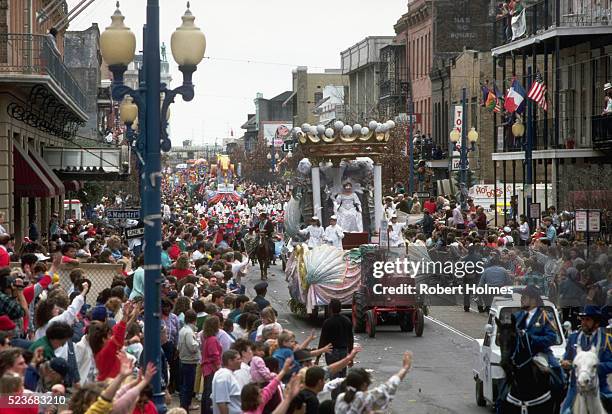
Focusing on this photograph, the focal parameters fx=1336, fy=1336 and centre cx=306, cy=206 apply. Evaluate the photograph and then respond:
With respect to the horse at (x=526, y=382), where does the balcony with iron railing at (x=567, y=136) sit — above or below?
above

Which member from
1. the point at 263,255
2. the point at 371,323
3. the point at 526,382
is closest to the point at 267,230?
the point at 263,255

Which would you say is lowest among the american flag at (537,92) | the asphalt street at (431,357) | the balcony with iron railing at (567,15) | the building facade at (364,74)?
the asphalt street at (431,357)

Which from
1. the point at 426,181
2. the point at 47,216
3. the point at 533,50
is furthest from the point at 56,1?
the point at 426,181

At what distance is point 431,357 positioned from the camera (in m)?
22.1

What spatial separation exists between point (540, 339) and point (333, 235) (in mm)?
13177

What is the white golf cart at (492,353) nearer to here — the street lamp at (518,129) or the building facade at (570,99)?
the building facade at (570,99)

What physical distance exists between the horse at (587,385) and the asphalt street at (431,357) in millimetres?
3172

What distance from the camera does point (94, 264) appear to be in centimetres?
2122

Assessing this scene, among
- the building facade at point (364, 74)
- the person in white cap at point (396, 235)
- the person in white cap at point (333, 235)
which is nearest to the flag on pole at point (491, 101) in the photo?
the person in white cap at point (396, 235)

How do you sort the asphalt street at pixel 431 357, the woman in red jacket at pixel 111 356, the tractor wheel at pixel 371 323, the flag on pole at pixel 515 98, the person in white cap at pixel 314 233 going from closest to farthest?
1. the woman in red jacket at pixel 111 356
2. the asphalt street at pixel 431 357
3. the tractor wheel at pixel 371 323
4. the person in white cap at pixel 314 233
5. the flag on pole at pixel 515 98

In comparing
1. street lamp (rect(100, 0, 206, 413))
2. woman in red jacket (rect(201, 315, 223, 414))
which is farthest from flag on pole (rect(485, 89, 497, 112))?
street lamp (rect(100, 0, 206, 413))

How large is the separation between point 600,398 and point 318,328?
12.0 metres

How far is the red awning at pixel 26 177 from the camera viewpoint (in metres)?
32.2

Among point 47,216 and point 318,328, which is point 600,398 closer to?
point 318,328
